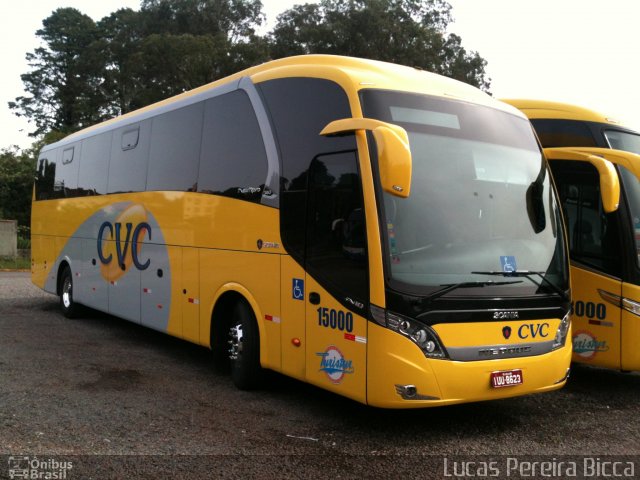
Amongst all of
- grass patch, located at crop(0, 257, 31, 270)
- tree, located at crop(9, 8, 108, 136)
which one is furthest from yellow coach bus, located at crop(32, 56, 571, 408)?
Result: tree, located at crop(9, 8, 108, 136)

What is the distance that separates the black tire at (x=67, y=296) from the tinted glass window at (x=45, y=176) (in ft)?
5.92

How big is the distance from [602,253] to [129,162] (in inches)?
265

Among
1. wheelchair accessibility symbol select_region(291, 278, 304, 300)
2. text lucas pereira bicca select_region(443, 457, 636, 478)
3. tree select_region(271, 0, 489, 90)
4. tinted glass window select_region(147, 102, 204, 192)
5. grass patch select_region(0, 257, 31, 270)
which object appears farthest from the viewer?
tree select_region(271, 0, 489, 90)

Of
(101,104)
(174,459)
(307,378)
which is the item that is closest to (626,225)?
(307,378)

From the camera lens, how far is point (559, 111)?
8.97 m

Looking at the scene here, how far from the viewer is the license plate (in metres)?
5.57

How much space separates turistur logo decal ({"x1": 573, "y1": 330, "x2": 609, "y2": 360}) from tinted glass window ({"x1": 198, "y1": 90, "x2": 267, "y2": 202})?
3844 millimetres

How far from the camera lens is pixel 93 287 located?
11.5 m

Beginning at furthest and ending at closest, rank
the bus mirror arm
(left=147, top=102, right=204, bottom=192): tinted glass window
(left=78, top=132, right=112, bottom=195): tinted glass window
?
(left=78, top=132, right=112, bottom=195): tinted glass window, (left=147, top=102, right=204, bottom=192): tinted glass window, the bus mirror arm

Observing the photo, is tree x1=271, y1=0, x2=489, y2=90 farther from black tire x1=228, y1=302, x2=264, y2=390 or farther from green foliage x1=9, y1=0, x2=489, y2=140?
black tire x1=228, y1=302, x2=264, y2=390

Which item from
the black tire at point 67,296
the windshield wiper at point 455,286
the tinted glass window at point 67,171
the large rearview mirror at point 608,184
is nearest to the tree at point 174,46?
the tinted glass window at point 67,171

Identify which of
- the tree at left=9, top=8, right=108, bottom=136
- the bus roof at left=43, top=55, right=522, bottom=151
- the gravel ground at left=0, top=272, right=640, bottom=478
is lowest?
the gravel ground at left=0, top=272, right=640, bottom=478

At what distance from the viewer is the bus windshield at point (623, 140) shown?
28.5 ft

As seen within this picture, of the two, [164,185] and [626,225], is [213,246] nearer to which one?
[164,185]
